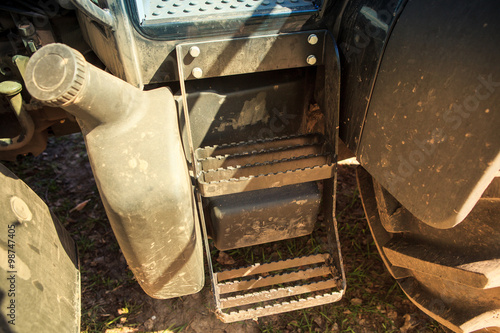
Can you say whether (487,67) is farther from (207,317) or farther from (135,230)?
(207,317)

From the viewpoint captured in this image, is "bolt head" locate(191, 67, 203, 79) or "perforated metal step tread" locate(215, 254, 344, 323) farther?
"perforated metal step tread" locate(215, 254, 344, 323)

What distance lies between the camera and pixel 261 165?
138cm

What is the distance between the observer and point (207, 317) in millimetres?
1906

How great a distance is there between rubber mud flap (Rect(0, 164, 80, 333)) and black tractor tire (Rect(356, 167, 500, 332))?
1.17m

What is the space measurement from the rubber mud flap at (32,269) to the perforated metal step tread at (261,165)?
55 cm

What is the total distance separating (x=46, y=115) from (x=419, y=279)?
2039 millimetres

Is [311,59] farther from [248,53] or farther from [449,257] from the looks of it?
[449,257]

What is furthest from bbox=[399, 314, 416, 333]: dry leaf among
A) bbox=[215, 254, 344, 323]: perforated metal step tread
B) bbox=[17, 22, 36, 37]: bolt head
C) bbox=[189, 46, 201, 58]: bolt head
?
bbox=[17, 22, 36, 37]: bolt head

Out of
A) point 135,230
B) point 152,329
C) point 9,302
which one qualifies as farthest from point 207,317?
point 9,302

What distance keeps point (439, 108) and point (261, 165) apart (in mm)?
636

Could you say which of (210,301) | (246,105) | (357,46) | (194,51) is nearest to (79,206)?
(210,301)

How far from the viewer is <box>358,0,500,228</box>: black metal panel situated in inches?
34.0

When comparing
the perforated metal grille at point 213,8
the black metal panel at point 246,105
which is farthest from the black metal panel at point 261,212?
the perforated metal grille at point 213,8

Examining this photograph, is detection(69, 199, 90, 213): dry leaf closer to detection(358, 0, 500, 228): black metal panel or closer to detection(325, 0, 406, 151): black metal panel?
detection(325, 0, 406, 151): black metal panel
